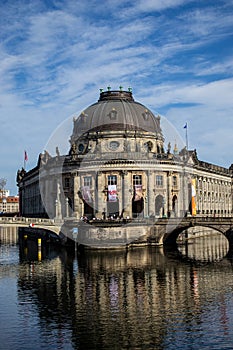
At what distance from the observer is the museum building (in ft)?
379

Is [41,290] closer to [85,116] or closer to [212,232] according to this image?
[85,116]

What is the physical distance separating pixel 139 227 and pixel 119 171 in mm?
20448

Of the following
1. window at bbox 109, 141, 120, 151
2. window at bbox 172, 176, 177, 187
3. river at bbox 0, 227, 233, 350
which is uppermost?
window at bbox 109, 141, 120, 151

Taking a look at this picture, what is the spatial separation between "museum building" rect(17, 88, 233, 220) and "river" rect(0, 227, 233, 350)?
29.7 m

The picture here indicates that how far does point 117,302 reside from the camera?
52688 millimetres

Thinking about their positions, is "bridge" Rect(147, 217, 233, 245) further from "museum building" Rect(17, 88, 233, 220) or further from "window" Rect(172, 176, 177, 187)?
"window" Rect(172, 176, 177, 187)

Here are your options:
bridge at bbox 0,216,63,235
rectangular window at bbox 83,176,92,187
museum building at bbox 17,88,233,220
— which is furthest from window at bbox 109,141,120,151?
bridge at bbox 0,216,63,235

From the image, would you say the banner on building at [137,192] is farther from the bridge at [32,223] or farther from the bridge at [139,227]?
the bridge at [32,223]

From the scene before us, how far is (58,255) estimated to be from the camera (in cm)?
9175

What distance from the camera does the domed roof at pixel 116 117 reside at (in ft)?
417

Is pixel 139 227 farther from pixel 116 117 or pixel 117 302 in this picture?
pixel 117 302

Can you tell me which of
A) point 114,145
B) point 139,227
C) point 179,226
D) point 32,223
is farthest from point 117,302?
point 114,145

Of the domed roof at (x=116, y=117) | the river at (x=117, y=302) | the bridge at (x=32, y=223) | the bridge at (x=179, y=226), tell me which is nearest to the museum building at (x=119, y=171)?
the domed roof at (x=116, y=117)

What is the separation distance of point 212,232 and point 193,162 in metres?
22.9
